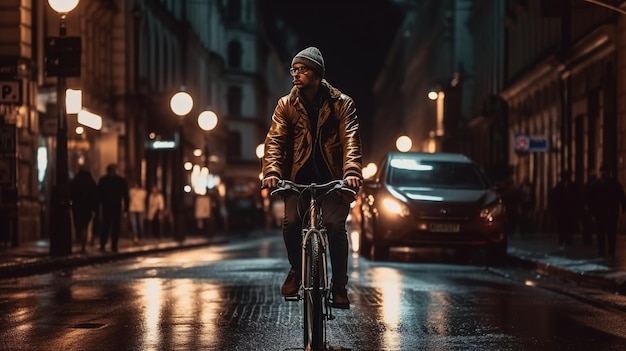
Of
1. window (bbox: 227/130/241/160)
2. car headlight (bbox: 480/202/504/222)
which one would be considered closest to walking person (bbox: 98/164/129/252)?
car headlight (bbox: 480/202/504/222)

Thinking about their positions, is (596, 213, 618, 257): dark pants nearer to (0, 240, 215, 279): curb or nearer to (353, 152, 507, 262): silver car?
(353, 152, 507, 262): silver car

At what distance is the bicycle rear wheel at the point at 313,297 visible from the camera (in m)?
7.93

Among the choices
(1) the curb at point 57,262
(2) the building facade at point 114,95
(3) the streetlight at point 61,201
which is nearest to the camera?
(1) the curb at point 57,262

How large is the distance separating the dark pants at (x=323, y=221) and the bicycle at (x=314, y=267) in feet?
0.28

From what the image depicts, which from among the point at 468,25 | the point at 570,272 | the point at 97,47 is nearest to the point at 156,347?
the point at 570,272

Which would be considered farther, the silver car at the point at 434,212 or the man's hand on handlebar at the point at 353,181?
the silver car at the point at 434,212

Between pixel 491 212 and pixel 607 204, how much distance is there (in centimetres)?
210

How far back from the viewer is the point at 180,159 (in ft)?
117

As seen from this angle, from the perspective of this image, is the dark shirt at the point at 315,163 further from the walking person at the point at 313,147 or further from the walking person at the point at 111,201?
the walking person at the point at 111,201

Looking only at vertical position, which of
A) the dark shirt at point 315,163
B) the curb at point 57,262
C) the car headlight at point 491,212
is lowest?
the curb at point 57,262

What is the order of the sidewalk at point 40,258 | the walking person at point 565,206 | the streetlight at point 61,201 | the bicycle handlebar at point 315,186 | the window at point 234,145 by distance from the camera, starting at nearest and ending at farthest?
1. the bicycle handlebar at point 315,186
2. the sidewalk at point 40,258
3. the streetlight at point 61,201
4. the walking person at point 565,206
5. the window at point 234,145

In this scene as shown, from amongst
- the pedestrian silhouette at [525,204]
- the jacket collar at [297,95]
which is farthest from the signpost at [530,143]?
the jacket collar at [297,95]

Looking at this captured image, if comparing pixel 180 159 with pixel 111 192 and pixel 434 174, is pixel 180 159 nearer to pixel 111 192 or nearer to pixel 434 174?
pixel 111 192

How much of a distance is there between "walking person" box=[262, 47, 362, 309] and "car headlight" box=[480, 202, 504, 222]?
12058mm
